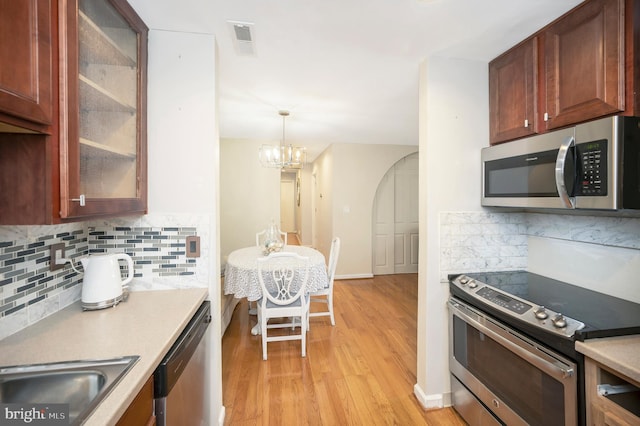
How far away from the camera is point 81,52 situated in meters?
0.99

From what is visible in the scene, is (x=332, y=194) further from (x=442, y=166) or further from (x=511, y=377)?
(x=511, y=377)

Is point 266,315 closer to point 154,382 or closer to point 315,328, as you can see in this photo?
point 315,328

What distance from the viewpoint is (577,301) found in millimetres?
1399

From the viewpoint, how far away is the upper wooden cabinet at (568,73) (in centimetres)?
117

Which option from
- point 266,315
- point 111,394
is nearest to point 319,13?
point 111,394

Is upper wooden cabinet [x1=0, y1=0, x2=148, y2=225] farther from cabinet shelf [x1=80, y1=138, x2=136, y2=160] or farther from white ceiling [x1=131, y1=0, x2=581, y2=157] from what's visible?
white ceiling [x1=131, y1=0, x2=581, y2=157]

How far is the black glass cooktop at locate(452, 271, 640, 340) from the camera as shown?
43.0 inches

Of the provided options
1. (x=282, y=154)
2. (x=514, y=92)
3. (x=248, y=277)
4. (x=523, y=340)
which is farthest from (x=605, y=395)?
(x=282, y=154)

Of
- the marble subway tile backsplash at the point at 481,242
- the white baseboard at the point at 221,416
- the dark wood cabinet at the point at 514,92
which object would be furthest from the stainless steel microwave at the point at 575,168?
the white baseboard at the point at 221,416

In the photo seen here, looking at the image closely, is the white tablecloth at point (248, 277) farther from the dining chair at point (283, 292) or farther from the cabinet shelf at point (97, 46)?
the cabinet shelf at point (97, 46)

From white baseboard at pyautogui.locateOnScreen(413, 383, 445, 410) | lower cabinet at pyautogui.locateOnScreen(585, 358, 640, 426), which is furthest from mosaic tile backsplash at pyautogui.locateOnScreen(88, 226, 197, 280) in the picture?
lower cabinet at pyautogui.locateOnScreen(585, 358, 640, 426)

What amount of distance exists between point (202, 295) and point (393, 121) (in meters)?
2.94

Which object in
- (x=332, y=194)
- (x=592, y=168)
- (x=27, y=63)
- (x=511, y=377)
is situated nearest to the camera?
(x=27, y=63)

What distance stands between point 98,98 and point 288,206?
8725 millimetres
